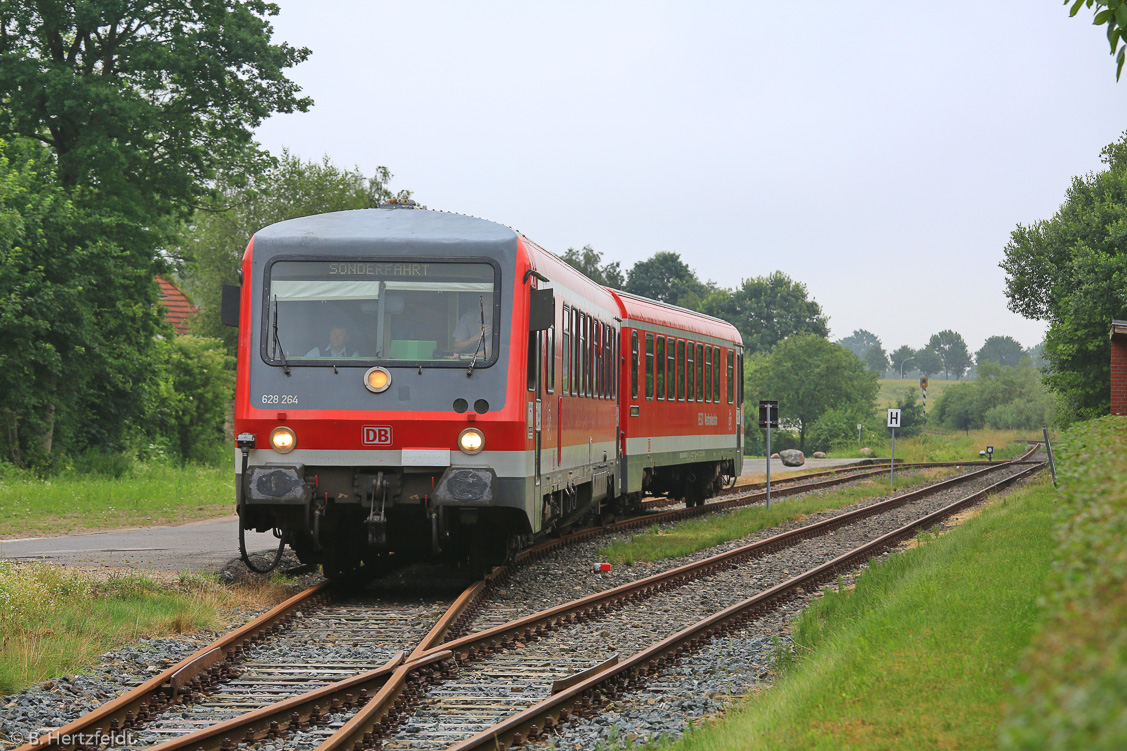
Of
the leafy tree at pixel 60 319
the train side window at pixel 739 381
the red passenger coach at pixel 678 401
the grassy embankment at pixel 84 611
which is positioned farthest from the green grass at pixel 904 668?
the leafy tree at pixel 60 319

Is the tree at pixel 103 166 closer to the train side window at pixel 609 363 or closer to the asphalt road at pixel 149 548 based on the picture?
the asphalt road at pixel 149 548

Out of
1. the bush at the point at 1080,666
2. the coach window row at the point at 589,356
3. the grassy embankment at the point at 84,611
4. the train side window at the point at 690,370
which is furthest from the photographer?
the train side window at the point at 690,370

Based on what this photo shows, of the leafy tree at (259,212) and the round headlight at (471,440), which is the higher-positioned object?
the leafy tree at (259,212)

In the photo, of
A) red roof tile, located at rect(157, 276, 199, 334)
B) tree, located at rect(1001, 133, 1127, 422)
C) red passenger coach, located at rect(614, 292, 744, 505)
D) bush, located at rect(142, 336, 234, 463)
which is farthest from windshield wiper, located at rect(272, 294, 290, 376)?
red roof tile, located at rect(157, 276, 199, 334)

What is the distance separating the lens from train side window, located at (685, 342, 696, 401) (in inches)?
882

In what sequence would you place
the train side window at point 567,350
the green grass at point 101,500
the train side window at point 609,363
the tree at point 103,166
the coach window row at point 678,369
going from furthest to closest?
the tree at point 103,166 < the coach window row at point 678,369 < the green grass at point 101,500 < the train side window at point 609,363 < the train side window at point 567,350

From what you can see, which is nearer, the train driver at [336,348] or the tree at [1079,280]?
the train driver at [336,348]

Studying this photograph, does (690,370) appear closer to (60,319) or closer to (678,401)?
(678,401)

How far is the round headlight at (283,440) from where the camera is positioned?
11195mm

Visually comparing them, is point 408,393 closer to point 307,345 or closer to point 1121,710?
point 307,345

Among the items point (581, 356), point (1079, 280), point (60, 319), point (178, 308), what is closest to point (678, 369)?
point (581, 356)

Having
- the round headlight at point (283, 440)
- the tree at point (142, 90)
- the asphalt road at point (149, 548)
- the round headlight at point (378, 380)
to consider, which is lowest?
the asphalt road at point (149, 548)

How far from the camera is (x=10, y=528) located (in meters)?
17.6

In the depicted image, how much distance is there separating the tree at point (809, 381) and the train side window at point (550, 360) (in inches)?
2978
